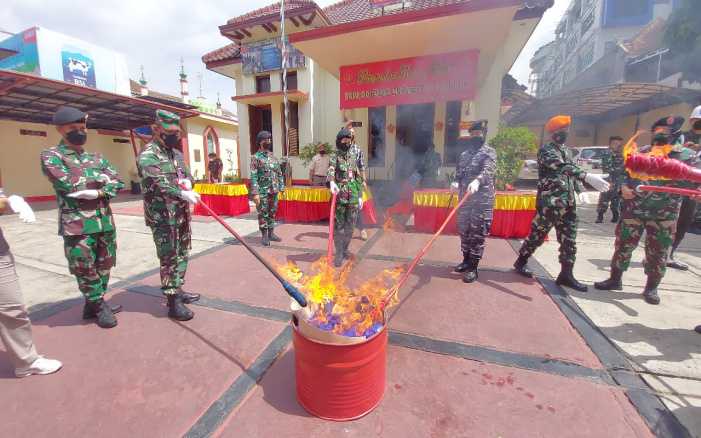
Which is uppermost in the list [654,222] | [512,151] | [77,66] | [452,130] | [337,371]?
[77,66]

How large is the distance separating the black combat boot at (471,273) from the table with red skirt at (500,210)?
1846 millimetres

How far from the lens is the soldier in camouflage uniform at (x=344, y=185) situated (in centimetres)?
404

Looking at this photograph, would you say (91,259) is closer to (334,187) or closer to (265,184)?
(334,187)

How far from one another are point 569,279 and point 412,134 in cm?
739

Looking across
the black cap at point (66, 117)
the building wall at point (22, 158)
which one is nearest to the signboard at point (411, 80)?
the black cap at point (66, 117)

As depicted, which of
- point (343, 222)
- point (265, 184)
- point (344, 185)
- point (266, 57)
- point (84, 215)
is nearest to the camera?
point (84, 215)

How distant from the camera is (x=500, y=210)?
18.4 ft

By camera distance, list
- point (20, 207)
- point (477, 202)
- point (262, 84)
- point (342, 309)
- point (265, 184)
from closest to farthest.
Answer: point (342, 309)
point (20, 207)
point (477, 202)
point (265, 184)
point (262, 84)

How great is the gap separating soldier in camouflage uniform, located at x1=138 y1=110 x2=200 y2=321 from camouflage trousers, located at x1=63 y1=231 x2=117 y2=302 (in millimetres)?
421

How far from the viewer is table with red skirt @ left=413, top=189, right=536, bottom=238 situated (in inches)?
217

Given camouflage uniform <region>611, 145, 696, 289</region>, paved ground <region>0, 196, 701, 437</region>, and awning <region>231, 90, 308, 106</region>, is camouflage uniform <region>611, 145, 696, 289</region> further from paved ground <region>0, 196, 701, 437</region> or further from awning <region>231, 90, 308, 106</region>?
awning <region>231, 90, 308, 106</region>

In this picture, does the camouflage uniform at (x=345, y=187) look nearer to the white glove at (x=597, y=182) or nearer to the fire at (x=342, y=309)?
the fire at (x=342, y=309)

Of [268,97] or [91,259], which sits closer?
[91,259]

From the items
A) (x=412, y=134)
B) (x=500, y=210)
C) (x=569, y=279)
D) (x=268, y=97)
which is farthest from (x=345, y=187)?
(x=268, y=97)
